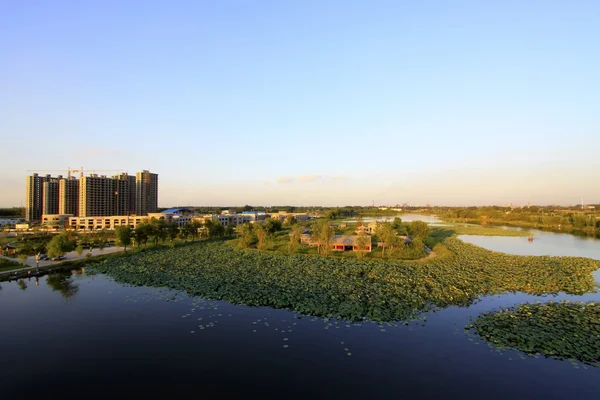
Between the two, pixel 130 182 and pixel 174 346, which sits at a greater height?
pixel 130 182

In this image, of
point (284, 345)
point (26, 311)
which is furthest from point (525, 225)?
point (26, 311)

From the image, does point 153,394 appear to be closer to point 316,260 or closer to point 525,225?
point 316,260

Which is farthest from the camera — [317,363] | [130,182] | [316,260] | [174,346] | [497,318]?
[130,182]

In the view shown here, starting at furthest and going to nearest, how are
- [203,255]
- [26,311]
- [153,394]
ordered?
[203,255] → [26,311] → [153,394]

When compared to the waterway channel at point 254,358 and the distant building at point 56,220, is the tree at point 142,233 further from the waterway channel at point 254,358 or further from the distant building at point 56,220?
the distant building at point 56,220

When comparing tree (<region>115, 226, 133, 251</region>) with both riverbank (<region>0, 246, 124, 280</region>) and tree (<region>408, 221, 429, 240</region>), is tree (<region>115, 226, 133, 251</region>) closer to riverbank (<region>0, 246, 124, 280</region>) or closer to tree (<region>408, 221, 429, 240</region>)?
riverbank (<region>0, 246, 124, 280</region>)

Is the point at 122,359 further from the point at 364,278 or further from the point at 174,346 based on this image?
the point at 364,278

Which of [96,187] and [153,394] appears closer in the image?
[153,394]
